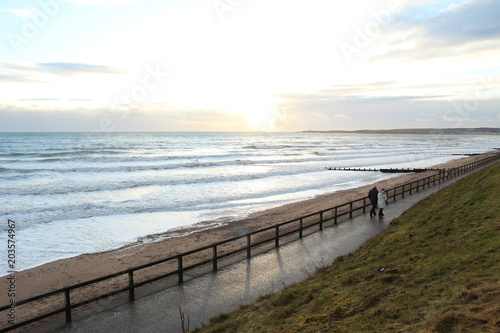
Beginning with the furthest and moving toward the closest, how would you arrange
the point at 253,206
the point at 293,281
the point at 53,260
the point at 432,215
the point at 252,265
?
the point at 253,206 → the point at 53,260 → the point at 432,215 → the point at 252,265 → the point at 293,281

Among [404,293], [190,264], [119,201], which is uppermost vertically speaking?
[404,293]

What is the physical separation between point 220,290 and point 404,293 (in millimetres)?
4670

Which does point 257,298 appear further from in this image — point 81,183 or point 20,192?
point 81,183

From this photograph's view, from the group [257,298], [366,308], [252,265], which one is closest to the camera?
[366,308]

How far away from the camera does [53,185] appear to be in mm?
37125

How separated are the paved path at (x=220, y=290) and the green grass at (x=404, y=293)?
2.28 ft

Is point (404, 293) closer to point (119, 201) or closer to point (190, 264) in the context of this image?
point (190, 264)

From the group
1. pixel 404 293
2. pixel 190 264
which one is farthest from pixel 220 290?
pixel 404 293

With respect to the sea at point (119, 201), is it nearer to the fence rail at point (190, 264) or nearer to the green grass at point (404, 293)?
the fence rail at point (190, 264)

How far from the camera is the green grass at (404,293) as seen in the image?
539 centimetres

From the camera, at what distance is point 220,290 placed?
940 cm

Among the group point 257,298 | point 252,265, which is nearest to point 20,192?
point 252,265

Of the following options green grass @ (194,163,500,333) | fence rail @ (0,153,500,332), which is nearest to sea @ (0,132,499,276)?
fence rail @ (0,153,500,332)

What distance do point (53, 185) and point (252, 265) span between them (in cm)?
3307
